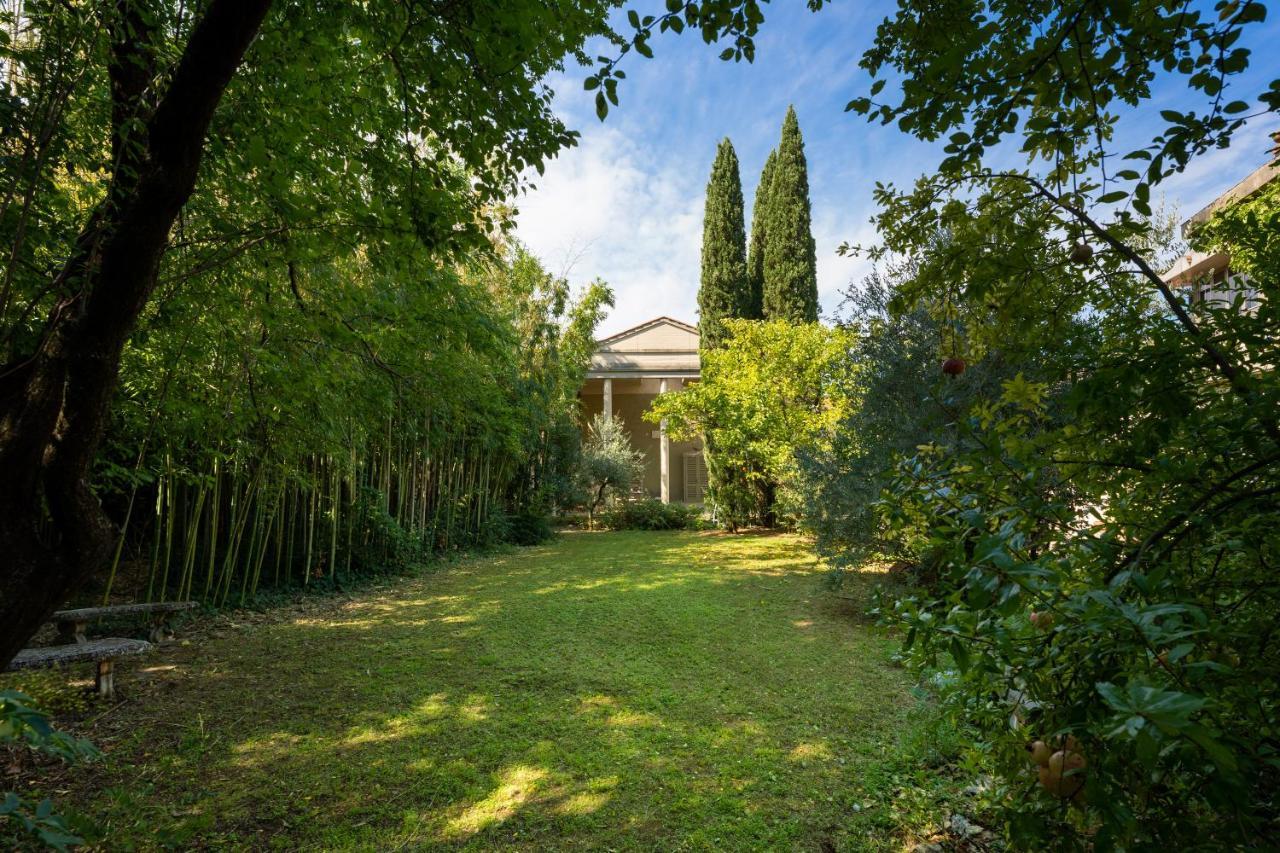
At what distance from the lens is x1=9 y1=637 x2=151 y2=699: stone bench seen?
341 cm

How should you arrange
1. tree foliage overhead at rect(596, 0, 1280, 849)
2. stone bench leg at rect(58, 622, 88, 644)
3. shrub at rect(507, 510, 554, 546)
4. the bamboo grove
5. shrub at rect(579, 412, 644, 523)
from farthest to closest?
shrub at rect(579, 412, 644, 523), shrub at rect(507, 510, 554, 546), stone bench leg at rect(58, 622, 88, 644), the bamboo grove, tree foliage overhead at rect(596, 0, 1280, 849)

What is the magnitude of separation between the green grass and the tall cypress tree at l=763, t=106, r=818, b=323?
9767 mm

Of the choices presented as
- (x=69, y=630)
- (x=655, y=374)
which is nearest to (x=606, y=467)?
(x=655, y=374)

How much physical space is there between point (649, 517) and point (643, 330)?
702 centimetres

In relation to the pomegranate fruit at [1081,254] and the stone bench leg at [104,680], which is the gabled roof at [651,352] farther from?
the pomegranate fruit at [1081,254]

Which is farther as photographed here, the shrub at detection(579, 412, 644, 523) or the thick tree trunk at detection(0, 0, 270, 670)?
the shrub at detection(579, 412, 644, 523)

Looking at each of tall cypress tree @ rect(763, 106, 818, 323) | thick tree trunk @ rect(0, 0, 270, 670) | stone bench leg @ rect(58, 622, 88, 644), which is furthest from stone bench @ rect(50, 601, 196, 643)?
tall cypress tree @ rect(763, 106, 818, 323)

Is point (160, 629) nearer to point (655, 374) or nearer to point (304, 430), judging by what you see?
point (304, 430)

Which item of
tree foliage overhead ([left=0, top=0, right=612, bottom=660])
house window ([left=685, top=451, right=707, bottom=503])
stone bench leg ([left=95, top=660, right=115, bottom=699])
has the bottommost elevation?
stone bench leg ([left=95, top=660, right=115, bottom=699])

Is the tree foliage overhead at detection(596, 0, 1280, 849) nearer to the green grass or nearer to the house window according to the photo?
the green grass

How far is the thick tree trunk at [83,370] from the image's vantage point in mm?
1710

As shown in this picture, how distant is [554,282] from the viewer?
39.3ft

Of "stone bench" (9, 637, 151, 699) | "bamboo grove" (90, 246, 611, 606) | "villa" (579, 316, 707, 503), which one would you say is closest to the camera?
"stone bench" (9, 637, 151, 699)

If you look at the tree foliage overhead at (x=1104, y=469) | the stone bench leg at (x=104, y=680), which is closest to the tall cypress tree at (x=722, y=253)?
the stone bench leg at (x=104, y=680)
